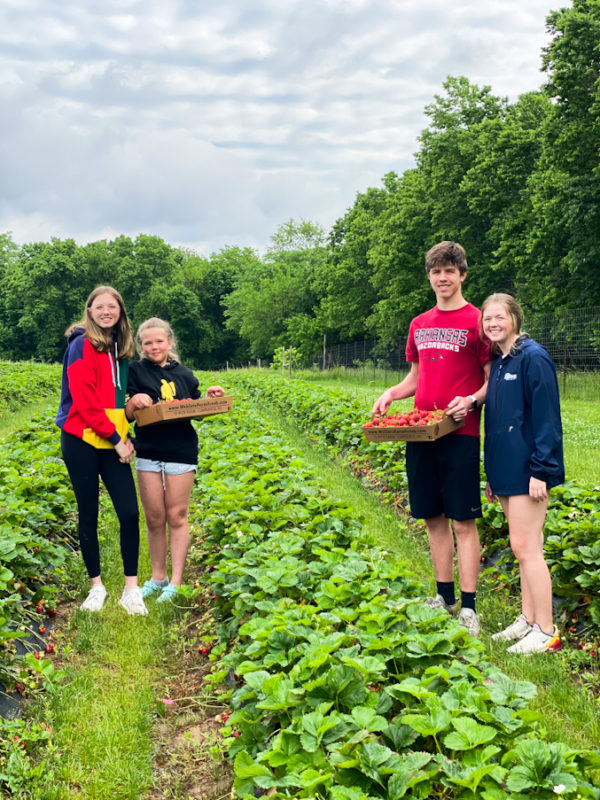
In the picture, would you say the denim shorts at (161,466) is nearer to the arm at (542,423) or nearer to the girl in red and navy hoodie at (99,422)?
the girl in red and navy hoodie at (99,422)

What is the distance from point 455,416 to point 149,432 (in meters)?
2.11

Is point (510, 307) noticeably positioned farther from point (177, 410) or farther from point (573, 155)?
point (573, 155)

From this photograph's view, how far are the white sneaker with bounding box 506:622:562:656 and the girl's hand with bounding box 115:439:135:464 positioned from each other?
105 inches

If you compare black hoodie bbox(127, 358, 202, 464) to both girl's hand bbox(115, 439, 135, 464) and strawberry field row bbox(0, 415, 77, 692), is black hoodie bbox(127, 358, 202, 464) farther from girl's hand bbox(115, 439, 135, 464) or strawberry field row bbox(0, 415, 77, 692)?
strawberry field row bbox(0, 415, 77, 692)

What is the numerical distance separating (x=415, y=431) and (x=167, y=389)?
1901mm

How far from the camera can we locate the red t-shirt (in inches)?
165

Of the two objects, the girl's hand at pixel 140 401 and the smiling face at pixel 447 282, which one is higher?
the smiling face at pixel 447 282

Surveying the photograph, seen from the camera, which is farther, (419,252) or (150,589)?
(419,252)

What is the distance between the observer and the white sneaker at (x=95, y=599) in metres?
4.75

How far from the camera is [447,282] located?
4.15 metres

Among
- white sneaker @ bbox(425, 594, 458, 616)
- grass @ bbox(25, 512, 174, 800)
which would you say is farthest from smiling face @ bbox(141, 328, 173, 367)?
white sneaker @ bbox(425, 594, 458, 616)

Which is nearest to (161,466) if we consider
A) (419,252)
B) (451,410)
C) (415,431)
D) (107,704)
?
(107,704)

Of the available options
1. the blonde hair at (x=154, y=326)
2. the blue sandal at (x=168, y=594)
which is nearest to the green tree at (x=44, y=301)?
the blonde hair at (x=154, y=326)

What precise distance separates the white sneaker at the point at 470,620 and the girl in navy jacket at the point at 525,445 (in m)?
0.27
